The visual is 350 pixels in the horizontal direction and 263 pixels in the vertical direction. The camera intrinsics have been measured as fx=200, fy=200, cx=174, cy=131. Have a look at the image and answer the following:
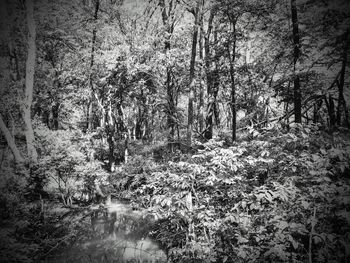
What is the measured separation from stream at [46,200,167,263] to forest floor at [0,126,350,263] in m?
0.35

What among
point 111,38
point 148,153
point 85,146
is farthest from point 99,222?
point 111,38

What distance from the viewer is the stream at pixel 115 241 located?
247 inches

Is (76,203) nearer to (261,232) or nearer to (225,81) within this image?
(261,232)

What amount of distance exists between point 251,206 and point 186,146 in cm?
560

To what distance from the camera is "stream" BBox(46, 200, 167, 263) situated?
6271 mm

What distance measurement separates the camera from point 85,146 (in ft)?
35.4

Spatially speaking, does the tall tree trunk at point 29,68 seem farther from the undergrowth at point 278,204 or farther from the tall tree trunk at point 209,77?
the tall tree trunk at point 209,77

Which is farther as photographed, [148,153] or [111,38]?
[148,153]

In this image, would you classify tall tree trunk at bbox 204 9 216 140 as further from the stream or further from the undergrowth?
the undergrowth

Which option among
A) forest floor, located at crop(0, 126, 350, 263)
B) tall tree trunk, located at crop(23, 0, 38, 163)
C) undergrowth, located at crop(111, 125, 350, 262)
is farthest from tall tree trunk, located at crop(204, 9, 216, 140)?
tall tree trunk, located at crop(23, 0, 38, 163)

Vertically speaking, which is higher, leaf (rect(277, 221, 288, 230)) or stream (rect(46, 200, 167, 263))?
leaf (rect(277, 221, 288, 230))

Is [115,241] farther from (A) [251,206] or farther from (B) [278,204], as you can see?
(B) [278,204]

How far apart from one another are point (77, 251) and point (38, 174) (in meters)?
3.87

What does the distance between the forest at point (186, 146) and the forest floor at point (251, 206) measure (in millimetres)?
36
